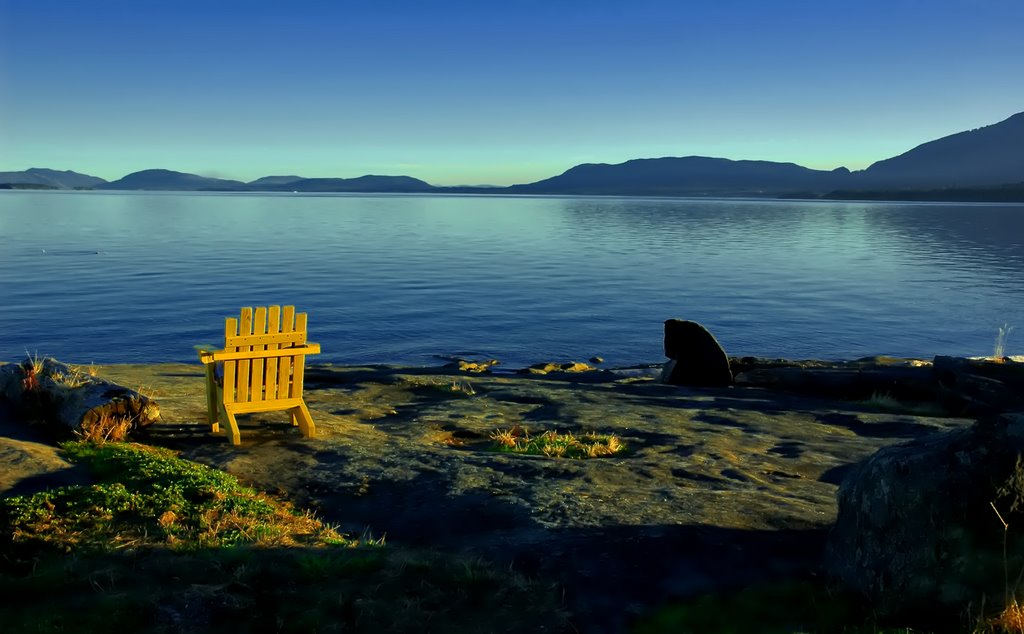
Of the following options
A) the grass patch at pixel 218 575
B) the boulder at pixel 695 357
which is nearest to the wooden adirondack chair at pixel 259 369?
the grass patch at pixel 218 575

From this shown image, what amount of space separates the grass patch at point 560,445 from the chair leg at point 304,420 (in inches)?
113

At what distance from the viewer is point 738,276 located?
55.2 metres

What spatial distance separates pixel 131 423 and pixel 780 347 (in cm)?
2655

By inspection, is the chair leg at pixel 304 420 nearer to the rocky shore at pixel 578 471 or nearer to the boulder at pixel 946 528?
the rocky shore at pixel 578 471

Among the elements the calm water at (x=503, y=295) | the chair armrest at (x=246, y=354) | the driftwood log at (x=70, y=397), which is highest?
the chair armrest at (x=246, y=354)

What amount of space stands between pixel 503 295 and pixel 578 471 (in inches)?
1343

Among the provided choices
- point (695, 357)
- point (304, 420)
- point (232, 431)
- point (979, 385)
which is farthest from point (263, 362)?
point (979, 385)

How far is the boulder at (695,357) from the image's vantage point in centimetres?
2009

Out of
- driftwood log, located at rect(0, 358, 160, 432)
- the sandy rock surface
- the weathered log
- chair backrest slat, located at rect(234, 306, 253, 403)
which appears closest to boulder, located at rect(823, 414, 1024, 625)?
the sandy rock surface

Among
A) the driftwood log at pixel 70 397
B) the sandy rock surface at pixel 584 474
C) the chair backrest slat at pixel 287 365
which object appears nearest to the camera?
the sandy rock surface at pixel 584 474

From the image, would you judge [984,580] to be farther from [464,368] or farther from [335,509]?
[464,368]

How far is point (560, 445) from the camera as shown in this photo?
453 inches

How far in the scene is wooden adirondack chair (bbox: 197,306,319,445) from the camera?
11945mm

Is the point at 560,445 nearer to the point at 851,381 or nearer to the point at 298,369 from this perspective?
the point at 298,369
